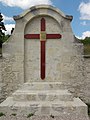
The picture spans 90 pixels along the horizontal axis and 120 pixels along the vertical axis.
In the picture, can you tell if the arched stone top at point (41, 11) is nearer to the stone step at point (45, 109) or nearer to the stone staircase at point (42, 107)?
the stone staircase at point (42, 107)

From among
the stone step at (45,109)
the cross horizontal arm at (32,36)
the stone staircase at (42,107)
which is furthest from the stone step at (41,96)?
the cross horizontal arm at (32,36)

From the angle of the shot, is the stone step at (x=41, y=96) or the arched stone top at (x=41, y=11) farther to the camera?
the arched stone top at (x=41, y=11)

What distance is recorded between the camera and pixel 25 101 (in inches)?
309

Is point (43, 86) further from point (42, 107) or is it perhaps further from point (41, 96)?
point (42, 107)

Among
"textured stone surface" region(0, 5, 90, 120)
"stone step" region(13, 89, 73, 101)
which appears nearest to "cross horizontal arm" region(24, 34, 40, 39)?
"textured stone surface" region(0, 5, 90, 120)

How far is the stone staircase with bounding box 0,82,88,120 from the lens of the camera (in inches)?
279

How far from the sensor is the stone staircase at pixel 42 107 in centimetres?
708

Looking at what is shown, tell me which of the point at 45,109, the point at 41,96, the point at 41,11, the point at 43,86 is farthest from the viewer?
the point at 41,11

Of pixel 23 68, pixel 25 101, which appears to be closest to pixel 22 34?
pixel 23 68

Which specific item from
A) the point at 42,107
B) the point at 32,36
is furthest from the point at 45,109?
the point at 32,36

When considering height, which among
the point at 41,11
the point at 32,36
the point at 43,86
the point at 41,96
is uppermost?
the point at 41,11

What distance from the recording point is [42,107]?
7.23 metres

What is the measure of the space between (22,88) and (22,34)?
208 centimetres

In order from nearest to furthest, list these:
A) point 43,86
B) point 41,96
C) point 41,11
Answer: point 41,96 → point 43,86 → point 41,11
